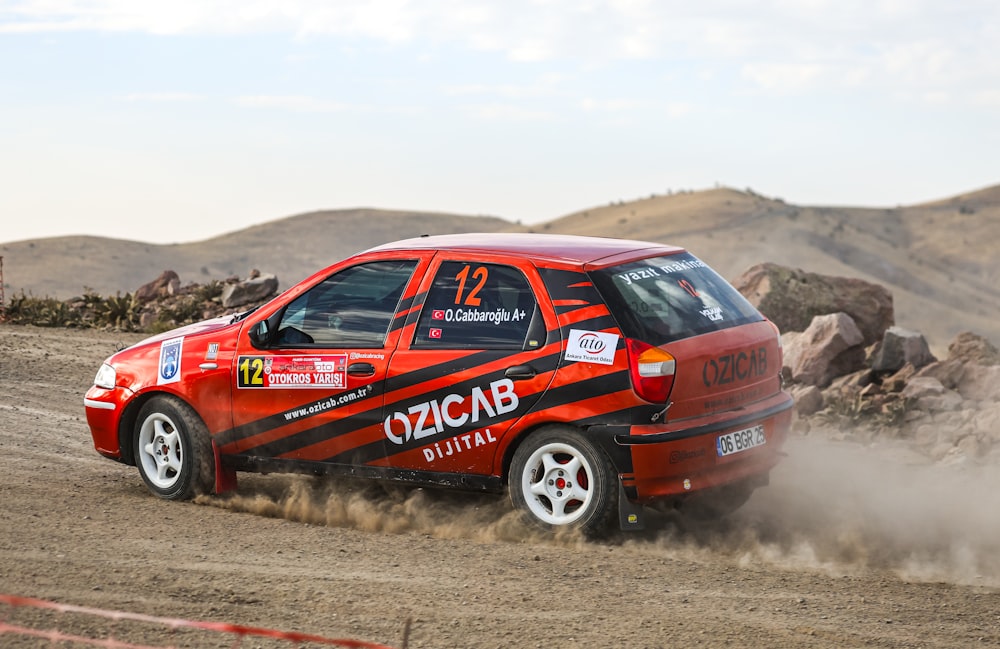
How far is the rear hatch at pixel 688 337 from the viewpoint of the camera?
666 cm

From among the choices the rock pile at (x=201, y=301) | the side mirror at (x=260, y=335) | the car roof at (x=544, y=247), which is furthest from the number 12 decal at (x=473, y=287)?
the rock pile at (x=201, y=301)

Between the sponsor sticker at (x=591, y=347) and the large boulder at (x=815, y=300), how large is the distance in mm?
7590

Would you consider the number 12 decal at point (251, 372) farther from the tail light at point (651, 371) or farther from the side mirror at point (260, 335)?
the tail light at point (651, 371)

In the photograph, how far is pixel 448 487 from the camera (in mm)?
7258

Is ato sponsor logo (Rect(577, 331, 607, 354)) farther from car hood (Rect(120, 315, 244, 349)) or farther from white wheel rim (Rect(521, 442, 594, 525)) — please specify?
car hood (Rect(120, 315, 244, 349))

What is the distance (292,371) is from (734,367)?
8.50ft

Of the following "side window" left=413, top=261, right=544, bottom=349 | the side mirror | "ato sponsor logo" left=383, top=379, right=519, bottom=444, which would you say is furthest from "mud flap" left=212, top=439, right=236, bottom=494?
"side window" left=413, top=261, right=544, bottom=349

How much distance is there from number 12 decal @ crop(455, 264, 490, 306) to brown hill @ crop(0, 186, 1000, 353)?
43030 mm

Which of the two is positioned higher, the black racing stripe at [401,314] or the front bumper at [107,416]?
the black racing stripe at [401,314]

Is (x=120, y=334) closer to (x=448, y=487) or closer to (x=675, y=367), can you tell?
(x=448, y=487)

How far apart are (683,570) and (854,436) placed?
5222 mm

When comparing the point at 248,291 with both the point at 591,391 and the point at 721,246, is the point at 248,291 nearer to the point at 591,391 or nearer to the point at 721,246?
the point at 591,391

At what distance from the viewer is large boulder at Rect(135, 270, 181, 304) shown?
59.8 feet

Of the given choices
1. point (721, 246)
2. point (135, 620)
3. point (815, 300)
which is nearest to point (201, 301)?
point (815, 300)
